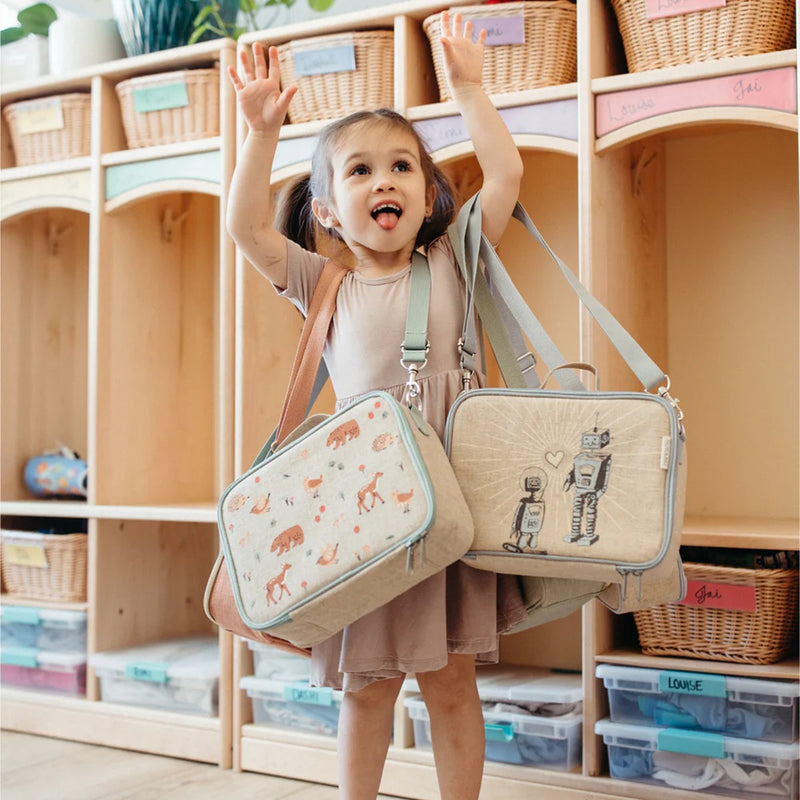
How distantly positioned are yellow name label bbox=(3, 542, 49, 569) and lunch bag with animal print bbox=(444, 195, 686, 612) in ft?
4.49

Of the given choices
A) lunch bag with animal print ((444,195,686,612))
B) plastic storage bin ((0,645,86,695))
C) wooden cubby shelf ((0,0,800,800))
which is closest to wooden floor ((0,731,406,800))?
wooden cubby shelf ((0,0,800,800))

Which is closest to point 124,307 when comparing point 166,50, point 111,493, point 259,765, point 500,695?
point 111,493

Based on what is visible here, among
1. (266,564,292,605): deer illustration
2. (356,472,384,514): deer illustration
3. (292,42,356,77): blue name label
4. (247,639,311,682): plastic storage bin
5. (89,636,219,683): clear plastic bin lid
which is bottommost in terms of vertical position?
(89,636,219,683): clear plastic bin lid

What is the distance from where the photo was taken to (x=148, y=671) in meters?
2.17

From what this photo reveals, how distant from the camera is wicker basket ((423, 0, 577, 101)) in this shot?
1860 millimetres

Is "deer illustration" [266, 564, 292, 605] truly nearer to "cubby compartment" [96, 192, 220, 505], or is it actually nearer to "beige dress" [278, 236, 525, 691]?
"beige dress" [278, 236, 525, 691]

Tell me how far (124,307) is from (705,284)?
130cm

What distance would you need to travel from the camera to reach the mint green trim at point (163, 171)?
216 centimetres

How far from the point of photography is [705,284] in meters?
2.13

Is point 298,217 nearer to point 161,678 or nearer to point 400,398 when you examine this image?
point 400,398

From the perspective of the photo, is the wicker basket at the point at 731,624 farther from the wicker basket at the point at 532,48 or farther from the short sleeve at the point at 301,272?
the wicker basket at the point at 532,48

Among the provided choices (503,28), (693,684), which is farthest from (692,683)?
(503,28)

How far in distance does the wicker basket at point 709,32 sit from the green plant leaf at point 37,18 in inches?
57.0

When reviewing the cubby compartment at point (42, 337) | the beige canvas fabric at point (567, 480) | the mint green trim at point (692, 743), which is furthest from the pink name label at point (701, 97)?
the cubby compartment at point (42, 337)
